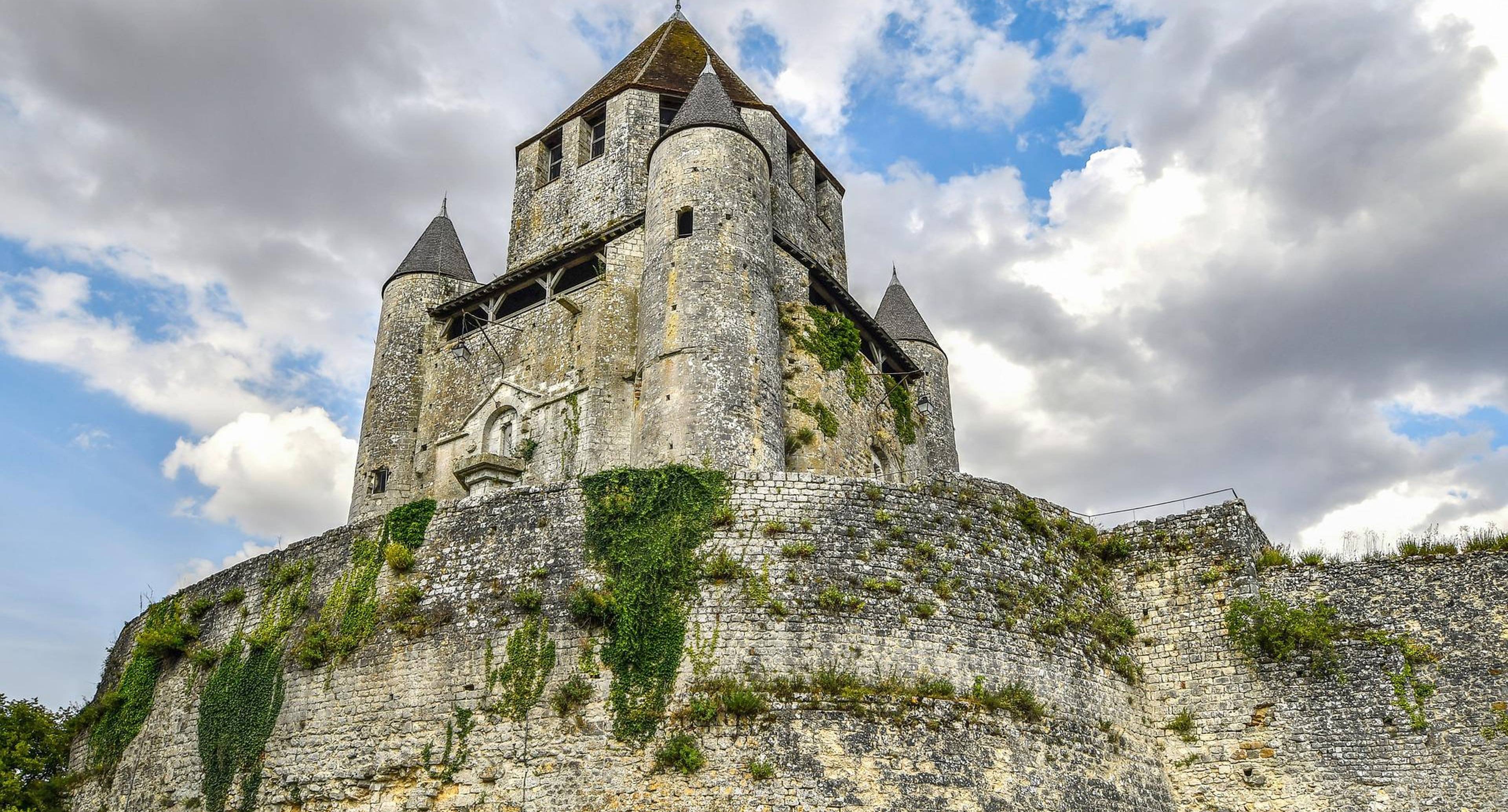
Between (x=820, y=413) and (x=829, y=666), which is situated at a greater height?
(x=820, y=413)

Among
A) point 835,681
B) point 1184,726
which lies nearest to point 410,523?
point 835,681

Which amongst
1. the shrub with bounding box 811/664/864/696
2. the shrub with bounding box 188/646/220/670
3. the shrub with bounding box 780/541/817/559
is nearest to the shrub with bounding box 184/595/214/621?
the shrub with bounding box 188/646/220/670

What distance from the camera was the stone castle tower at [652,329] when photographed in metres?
20.8

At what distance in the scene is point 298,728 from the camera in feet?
53.2

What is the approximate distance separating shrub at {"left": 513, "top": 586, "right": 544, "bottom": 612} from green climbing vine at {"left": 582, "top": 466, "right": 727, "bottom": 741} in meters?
0.93

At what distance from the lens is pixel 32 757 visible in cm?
2070

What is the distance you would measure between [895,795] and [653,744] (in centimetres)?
309

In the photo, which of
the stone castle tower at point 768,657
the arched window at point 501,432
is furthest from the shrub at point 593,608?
the arched window at point 501,432

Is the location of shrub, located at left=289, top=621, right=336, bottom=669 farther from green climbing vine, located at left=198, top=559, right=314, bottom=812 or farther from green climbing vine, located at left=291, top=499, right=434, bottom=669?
green climbing vine, located at left=198, top=559, right=314, bottom=812

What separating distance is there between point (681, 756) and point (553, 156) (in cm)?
1988

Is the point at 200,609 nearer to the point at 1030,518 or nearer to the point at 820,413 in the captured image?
the point at 820,413

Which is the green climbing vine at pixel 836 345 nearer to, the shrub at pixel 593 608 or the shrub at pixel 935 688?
the shrub at pixel 593 608

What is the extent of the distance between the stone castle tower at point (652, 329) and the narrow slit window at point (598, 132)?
10cm

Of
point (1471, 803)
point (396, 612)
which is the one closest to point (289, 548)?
point (396, 612)
